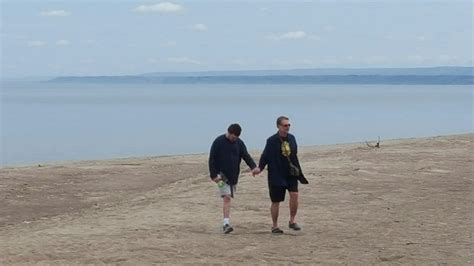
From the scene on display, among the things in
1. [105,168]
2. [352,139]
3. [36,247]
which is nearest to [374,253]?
[36,247]

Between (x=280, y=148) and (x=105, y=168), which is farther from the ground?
(x=280, y=148)

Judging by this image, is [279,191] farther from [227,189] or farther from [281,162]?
[227,189]

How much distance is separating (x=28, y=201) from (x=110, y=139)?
33548 millimetres

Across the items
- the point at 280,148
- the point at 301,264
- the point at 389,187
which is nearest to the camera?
the point at 301,264

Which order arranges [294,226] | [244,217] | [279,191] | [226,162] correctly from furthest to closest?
1. [244,217]
2. [294,226]
3. [226,162]
4. [279,191]

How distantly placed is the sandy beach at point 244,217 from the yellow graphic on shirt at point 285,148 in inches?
42.7

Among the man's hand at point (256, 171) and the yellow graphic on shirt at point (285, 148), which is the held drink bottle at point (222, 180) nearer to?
the man's hand at point (256, 171)

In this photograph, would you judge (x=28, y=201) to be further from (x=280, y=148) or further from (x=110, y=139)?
(x=110, y=139)

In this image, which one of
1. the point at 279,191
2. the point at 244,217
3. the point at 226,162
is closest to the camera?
the point at 279,191

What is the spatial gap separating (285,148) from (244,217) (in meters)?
2.22

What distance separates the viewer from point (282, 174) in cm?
1063

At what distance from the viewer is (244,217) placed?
41.0ft

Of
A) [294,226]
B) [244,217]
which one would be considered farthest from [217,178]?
[244,217]

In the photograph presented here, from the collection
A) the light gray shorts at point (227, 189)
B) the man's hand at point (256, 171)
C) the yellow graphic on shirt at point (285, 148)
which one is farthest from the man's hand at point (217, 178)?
the yellow graphic on shirt at point (285, 148)
